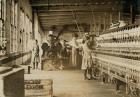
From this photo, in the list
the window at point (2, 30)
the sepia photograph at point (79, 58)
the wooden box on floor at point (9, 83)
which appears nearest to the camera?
the wooden box on floor at point (9, 83)

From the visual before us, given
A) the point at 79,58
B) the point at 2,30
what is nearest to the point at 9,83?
the point at 2,30

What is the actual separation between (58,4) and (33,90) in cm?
1214

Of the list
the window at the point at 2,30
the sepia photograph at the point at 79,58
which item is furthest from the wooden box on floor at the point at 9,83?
the window at the point at 2,30

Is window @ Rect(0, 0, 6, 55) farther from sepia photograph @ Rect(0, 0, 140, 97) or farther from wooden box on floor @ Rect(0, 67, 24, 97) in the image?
wooden box on floor @ Rect(0, 67, 24, 97)

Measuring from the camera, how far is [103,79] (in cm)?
1219

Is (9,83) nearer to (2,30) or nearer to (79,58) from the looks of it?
(2,30)

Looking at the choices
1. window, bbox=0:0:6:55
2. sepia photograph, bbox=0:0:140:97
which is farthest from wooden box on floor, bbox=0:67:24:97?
window, bbox=0:0:6:55

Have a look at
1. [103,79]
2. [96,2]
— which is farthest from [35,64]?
[103,79]

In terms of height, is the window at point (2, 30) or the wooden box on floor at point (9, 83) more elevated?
the window at point (2, 30)

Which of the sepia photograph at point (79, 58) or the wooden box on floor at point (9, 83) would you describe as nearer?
the wooden box on floor at point (9, 83)

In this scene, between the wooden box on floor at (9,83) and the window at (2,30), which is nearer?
the wooden box on floor at (9,83)

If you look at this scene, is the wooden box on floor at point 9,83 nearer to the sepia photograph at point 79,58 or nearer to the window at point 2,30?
the sepia photograph at point 79,58

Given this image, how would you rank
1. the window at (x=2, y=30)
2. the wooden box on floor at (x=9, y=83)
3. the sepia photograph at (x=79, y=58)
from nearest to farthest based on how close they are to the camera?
the wooden box on floor at (x=9, y=83) < the sepia photograph at (x=79, y=58) < the window at (x=2, y=30)

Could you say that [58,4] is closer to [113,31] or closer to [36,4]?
[36,4]
